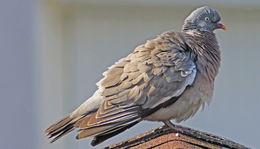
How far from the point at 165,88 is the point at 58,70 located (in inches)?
119

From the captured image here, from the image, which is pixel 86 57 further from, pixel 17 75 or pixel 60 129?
pixel 60 129

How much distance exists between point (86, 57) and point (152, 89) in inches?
122

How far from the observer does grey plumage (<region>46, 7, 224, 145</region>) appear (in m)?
4.45

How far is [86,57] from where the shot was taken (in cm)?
764

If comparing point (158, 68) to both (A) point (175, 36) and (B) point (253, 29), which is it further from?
(B) point (253, 29)

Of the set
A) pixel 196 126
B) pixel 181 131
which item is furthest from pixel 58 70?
pixel 181 131

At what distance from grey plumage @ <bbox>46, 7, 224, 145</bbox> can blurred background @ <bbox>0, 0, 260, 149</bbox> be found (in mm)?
2623

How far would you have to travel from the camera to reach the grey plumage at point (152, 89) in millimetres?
4453

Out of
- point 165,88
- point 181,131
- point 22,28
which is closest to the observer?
point 181,131

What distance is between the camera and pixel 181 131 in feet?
12.0

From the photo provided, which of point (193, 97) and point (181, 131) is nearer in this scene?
point (181, 131)

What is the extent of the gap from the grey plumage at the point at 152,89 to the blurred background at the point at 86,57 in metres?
2.62

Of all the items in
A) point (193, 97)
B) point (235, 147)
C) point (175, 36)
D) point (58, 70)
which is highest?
point (58, 70)

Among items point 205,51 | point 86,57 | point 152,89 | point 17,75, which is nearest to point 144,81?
point 152,89
